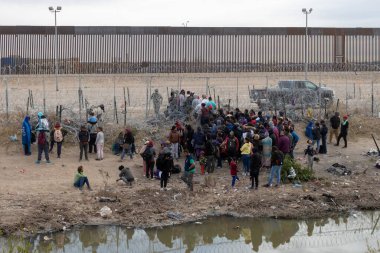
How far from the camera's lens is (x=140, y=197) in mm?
20453

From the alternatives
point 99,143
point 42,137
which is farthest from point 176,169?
point 42,137

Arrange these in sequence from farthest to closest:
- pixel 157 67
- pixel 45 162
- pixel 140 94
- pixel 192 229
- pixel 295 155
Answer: pixel 157 67, pixel 140 94, pixel 295 155, pixel 45 162, pixel 192 229

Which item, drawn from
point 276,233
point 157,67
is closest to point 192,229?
point 276,233

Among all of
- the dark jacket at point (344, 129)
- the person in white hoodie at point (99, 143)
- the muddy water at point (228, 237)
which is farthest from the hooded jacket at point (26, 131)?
the dark jacket at point (344, 129)

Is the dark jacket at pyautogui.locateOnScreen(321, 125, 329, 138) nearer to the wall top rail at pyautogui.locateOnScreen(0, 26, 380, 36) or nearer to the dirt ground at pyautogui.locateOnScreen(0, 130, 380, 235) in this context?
the dirt ground at pyautogui.locateOnScreen(0, 130, 380, 235)

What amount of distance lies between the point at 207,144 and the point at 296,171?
2.64m

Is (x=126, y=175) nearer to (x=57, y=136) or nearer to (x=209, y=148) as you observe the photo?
(x=209, y=148)

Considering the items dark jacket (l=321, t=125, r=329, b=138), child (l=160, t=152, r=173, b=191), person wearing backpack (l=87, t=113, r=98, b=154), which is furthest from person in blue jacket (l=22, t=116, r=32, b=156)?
dark jacket (l=321, t=125, r=329, b=138)

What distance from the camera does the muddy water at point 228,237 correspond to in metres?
17.7

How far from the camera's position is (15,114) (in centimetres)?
2670

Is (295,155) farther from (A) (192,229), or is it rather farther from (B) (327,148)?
(A) (192,229)

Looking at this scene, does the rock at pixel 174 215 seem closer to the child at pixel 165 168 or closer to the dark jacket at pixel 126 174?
the child at pixel 165 168

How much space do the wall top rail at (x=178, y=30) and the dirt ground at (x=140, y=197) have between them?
61.6 ft

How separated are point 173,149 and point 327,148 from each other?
5501mm
